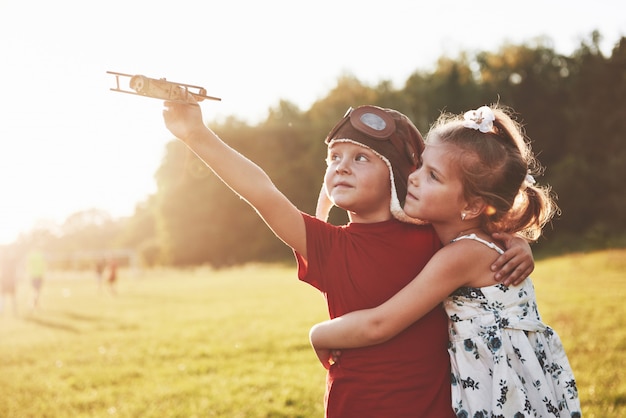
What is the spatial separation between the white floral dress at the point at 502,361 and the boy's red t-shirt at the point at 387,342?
0.08m

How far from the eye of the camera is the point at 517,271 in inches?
97.0

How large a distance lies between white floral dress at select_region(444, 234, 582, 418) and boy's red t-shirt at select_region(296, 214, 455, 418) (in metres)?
0.08

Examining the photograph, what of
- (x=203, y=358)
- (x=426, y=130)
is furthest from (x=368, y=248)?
(x=426, y=130)

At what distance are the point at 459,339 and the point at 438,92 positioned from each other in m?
41.2

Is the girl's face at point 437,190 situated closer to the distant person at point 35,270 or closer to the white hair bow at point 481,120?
the white hair bow at point 481,120

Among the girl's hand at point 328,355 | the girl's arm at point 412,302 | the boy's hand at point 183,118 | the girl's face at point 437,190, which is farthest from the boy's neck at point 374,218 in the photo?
the boy's hand at point 183,118

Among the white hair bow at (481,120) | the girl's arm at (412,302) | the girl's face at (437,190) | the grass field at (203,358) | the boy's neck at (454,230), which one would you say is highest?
the white hair bow at (481,120)

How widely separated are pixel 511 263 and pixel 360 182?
0.68 meters

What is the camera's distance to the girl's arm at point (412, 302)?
7.63 feet

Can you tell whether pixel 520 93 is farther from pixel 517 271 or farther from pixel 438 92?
pixel 517 271

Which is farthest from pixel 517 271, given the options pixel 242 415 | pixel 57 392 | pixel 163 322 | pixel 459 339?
pixel 163 322

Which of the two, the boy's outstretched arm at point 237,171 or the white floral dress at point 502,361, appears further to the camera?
the white floral dress at point 502,361

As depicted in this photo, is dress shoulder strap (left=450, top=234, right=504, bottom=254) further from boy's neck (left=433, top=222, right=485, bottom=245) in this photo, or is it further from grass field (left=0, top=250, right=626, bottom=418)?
grass field (left=0, top=250, right=626, bottom=418)

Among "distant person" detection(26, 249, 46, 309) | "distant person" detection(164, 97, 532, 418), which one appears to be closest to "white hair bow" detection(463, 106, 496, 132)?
"distant person" detection(164, 97, 532, 418)
